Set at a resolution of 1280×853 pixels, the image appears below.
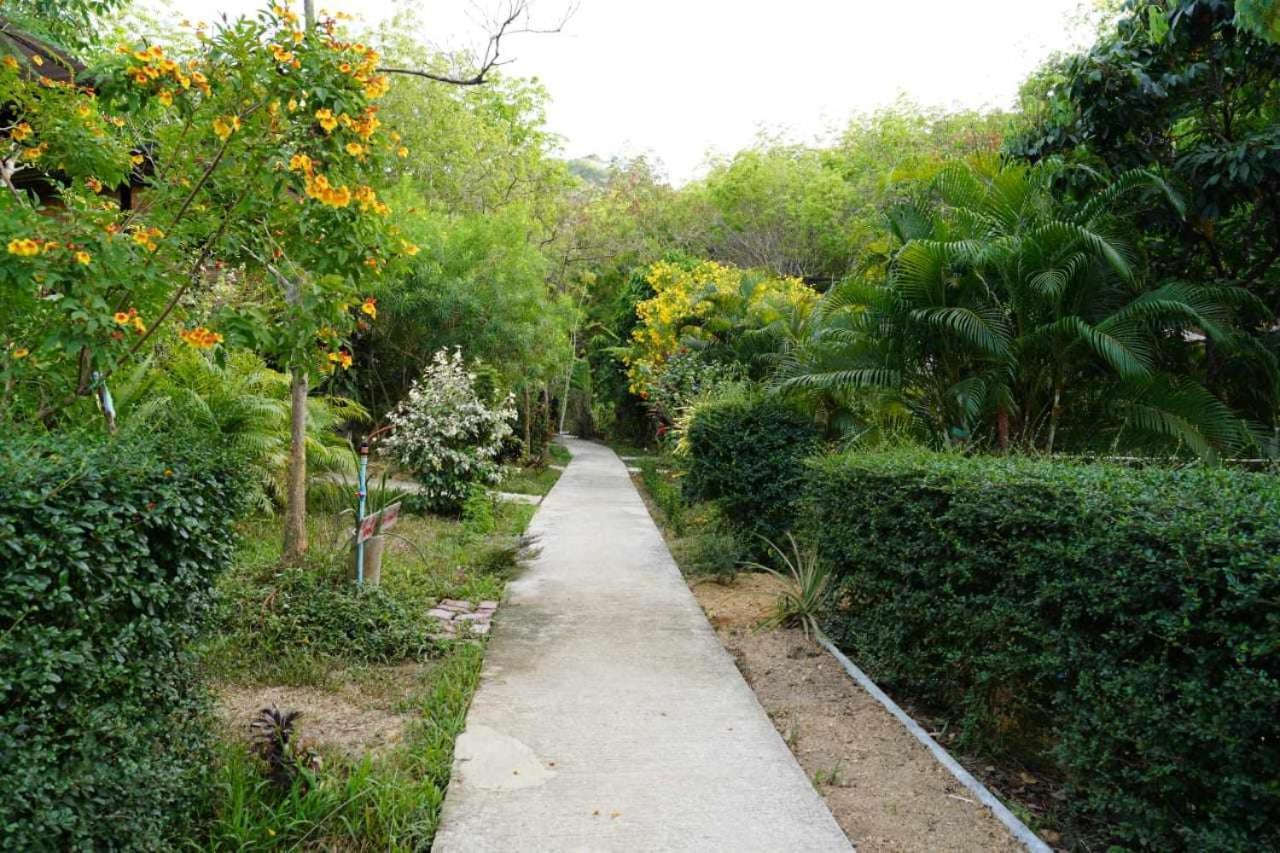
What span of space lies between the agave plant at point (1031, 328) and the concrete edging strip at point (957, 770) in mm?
2657

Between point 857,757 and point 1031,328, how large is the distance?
4804mm

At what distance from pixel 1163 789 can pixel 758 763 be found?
5.99 feet

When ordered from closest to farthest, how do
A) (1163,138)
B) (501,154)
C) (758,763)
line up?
(758,763) → (1163,138) → (501,154)

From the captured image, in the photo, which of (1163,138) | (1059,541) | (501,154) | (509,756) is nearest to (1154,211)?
(1163,138)

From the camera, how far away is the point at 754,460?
368 inches

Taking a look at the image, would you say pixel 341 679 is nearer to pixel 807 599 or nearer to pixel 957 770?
pixel 957 770

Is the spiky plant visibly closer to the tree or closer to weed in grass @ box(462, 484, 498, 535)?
weed in grass @ box(462, 484, 498, 535)

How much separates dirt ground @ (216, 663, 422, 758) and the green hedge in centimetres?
114

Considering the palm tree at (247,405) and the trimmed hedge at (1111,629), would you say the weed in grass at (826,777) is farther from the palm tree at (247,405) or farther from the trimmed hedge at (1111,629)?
the palm tree at (247,405)

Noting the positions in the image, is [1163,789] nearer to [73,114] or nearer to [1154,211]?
[73,114]

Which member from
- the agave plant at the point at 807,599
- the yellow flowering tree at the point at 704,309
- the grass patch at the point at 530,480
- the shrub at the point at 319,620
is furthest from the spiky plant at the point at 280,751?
the yellow flowering tree at the point at 704,309

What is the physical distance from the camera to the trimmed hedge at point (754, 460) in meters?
9.13

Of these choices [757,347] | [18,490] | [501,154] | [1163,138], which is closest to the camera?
[18,490]

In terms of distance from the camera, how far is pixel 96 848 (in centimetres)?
256
